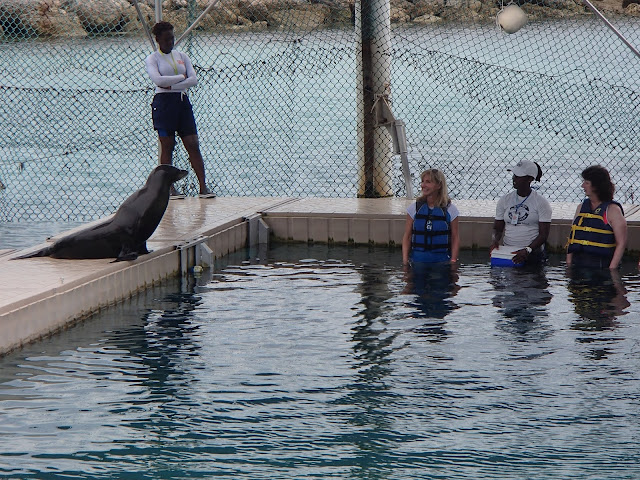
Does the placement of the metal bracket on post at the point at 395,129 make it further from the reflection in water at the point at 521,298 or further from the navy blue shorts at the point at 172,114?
the reflection in water at the point at 521,298

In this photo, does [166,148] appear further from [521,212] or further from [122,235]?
[521,212]

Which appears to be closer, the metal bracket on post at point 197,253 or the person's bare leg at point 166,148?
the metal bracket on post at point 197,253

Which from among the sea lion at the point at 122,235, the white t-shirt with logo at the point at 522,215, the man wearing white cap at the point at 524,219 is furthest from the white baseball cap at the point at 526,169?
the sea lion at the point at 122,235

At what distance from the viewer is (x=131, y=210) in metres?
9.37

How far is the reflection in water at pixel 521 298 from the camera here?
27.0 ft

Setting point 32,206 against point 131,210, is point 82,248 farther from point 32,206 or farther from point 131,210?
point 32,206

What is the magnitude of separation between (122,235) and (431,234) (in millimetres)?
2864

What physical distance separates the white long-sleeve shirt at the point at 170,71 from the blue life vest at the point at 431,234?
3.22m

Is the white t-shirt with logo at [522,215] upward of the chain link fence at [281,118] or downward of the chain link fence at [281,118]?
downward

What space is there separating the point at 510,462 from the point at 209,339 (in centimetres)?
303

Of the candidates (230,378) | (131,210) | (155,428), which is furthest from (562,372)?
(131,210)

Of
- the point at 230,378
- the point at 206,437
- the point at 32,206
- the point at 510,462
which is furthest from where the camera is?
the point at 32,206

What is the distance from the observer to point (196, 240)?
33.9 feet

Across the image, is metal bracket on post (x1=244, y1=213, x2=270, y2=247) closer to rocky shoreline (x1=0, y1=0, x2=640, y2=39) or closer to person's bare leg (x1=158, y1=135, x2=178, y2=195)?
person's bare leg (x1=158, y1=135, x2=178, y2=195)
